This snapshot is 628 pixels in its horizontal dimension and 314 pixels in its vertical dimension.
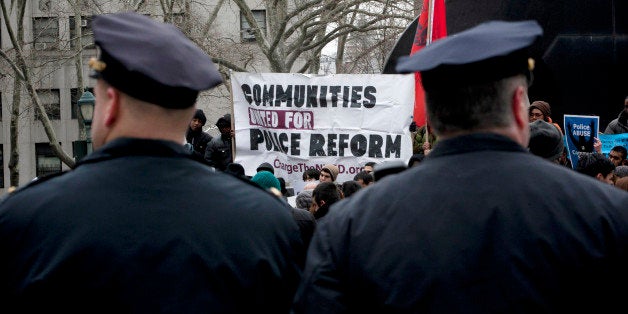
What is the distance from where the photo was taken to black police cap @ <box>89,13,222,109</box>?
2.73 m

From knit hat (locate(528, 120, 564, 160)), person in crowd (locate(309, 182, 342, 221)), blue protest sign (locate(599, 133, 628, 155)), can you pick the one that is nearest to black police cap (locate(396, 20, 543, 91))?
knit hat (locate(528, 120, 564, 160))

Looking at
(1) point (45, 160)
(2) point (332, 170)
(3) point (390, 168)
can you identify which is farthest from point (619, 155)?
(1) point (45, 160)

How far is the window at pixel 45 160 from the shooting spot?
51.6m

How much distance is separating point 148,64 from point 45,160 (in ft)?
166

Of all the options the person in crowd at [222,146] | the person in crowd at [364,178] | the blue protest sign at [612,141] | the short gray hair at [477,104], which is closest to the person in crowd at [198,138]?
the person in crowd at [222,146]

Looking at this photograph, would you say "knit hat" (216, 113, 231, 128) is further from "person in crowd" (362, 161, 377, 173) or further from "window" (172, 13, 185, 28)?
"window" (172, 13, 185, 28)

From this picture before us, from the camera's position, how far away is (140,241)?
104 inches

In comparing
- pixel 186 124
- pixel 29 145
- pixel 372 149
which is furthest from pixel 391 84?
pixel 29 145

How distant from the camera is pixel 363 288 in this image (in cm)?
257

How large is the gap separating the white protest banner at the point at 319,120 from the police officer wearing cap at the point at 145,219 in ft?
28.7

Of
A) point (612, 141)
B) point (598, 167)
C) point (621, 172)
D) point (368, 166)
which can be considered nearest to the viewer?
point (598, 167)

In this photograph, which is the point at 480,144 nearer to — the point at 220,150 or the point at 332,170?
the point at 332,170

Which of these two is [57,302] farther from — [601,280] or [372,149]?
[372,149]

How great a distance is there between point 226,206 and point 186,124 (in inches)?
10.7
